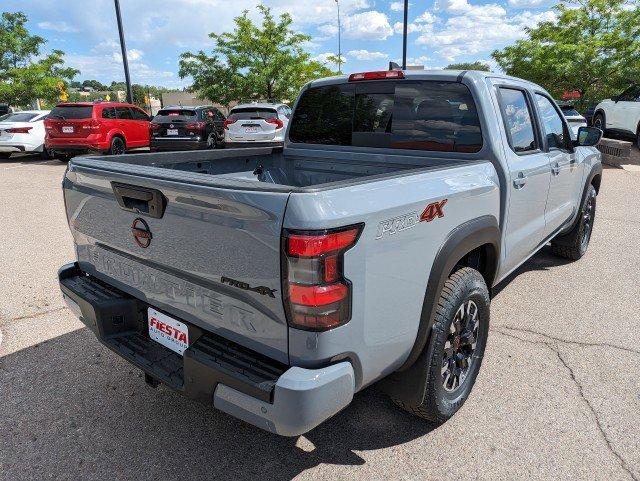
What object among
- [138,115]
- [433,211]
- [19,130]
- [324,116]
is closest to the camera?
[433,211]

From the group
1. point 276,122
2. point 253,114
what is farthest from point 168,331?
point 253,114

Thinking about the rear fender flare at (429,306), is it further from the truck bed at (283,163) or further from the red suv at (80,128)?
the red suv at (80,128)

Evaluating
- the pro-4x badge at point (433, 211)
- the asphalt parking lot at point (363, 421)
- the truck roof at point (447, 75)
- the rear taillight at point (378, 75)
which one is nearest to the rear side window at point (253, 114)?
the asphalt parking lot at point (363, 421)

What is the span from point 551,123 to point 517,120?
3.00 ft

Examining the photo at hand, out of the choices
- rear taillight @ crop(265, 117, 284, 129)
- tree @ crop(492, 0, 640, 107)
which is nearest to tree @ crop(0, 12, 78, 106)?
rear taillight @ crop(265, 117, 284, 129)

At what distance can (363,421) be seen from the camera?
2.72m

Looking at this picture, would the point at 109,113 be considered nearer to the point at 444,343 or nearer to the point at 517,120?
the point at 517,120

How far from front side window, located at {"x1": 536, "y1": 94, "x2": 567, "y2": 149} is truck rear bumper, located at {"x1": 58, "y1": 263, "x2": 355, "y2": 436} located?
117 inches

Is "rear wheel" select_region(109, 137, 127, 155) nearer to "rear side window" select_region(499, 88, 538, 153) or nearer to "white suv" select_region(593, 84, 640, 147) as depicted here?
"rear side window" select_region(499, 88, 538, 153)

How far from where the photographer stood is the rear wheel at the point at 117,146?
1359cm

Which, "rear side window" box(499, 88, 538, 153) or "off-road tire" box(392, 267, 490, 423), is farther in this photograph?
"rear side window" box(499, 88, 538, 153)

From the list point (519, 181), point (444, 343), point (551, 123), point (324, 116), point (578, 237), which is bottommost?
point (578, 237)

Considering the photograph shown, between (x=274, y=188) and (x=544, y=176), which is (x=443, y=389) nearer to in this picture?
(x=274, y=188)

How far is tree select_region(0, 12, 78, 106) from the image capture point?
68.3 feet
